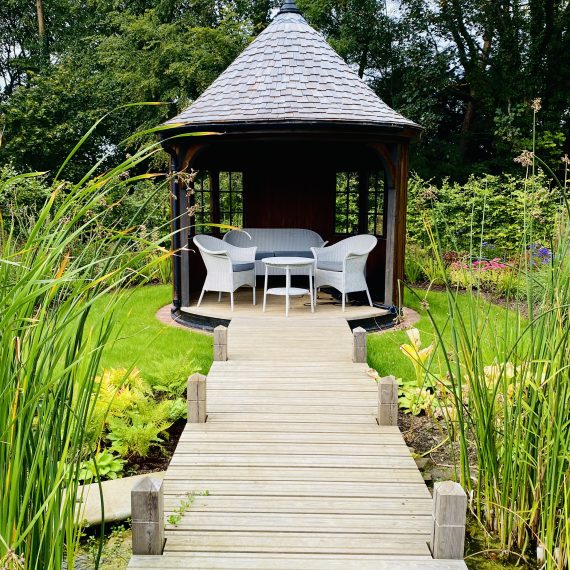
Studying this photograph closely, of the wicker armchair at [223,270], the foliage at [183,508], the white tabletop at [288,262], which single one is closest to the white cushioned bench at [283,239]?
the wicker armchair at [223,270]

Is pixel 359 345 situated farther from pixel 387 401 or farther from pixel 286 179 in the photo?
pixel 286 179

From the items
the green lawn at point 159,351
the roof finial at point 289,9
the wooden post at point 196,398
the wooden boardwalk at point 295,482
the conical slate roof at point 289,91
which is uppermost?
the roof finial at point 289,9

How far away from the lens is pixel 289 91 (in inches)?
317

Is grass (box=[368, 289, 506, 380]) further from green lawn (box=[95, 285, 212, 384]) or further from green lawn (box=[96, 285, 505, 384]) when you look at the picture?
green lawn (box=[95, 285, 212, 384])

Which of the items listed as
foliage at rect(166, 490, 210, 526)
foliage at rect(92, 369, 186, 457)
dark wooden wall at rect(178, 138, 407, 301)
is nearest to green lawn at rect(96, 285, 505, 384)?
foliage at rect(92, 369, 186, 457)

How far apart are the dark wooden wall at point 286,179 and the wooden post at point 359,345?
4.85 meters

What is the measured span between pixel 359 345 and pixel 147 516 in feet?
10.6

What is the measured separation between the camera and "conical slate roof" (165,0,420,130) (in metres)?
7.43

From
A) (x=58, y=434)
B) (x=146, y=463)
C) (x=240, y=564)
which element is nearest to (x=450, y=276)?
(x=146, y=463)

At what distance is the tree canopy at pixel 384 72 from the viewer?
16.3 metres

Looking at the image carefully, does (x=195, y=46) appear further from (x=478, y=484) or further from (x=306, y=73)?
(x=478, y=484)

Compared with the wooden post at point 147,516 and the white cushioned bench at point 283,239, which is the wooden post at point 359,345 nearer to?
the wooden post at point 147,516

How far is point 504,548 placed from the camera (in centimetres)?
293

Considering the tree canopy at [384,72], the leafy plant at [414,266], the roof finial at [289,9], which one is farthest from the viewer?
the tree canopy at [384,72]
